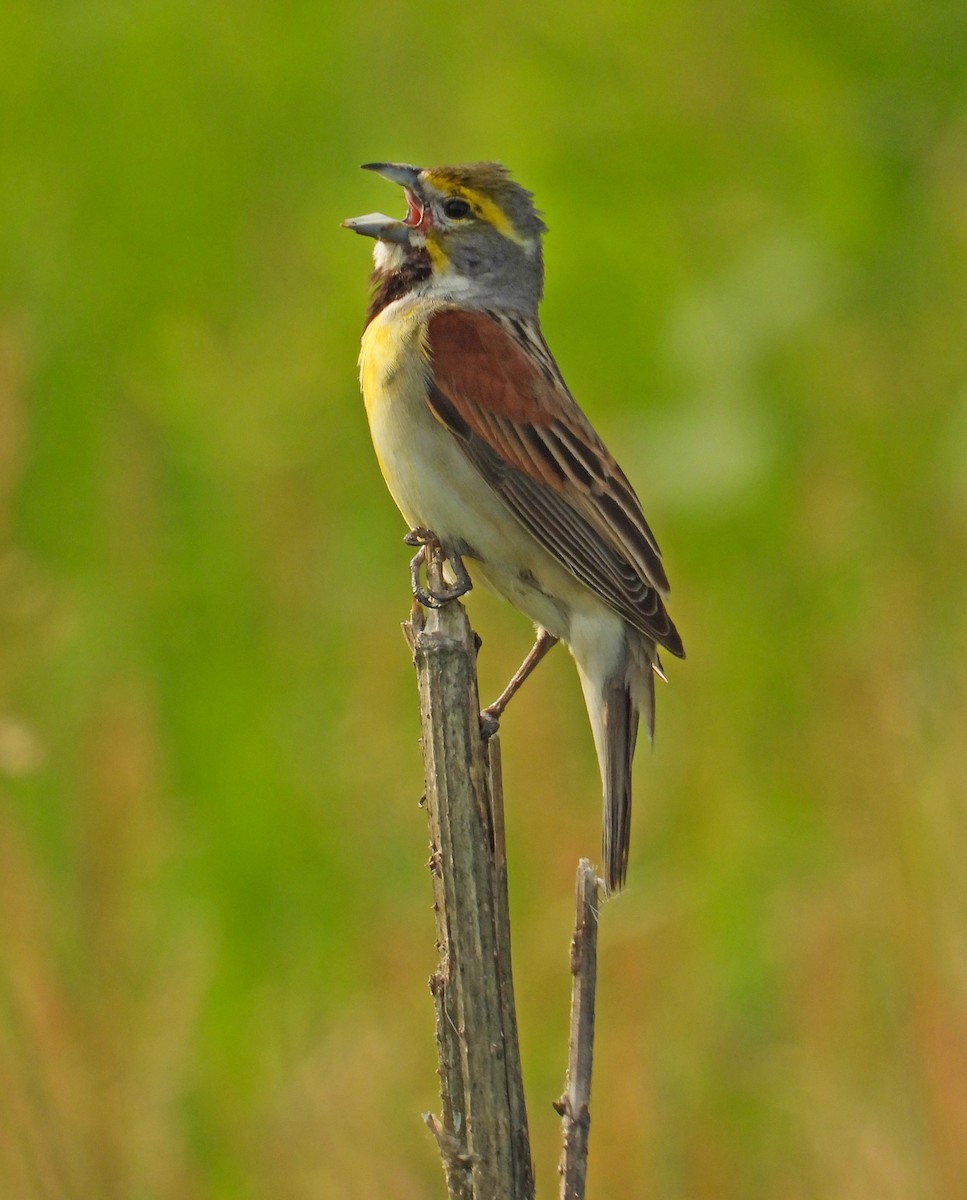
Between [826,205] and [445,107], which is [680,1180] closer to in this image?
[826,205]

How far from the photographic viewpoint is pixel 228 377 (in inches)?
268

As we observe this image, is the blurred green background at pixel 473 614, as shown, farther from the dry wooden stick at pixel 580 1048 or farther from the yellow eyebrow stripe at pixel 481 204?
the dry wooden stick at pixel 580 1048

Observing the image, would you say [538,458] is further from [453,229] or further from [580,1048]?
[580,1048]

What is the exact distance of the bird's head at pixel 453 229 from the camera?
500cm

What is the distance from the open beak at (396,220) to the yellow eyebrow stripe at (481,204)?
5 centimetres

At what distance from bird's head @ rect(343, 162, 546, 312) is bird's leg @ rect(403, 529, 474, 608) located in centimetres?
76

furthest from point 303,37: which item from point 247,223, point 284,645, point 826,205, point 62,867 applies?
point 62,867

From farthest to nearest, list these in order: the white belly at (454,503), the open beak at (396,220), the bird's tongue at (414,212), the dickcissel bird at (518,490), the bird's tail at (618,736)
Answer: the bird's tongue at (414,212) < the open beak at (396,220) < the white belly at (454,503) < the dickcissel bird at (518,490) < the bird's tail at (618,736)

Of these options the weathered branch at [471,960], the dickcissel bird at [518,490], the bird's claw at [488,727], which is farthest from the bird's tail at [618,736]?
the weathered branch at [471,960]

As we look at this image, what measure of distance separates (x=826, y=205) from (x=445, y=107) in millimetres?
2813

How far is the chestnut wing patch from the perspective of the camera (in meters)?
4.52

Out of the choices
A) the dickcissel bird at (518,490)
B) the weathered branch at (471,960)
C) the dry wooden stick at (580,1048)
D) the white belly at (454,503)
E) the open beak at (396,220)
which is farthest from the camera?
the open beak at (396,220)

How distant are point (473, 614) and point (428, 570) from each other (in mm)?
1893

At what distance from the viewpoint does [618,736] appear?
14.2 ft
